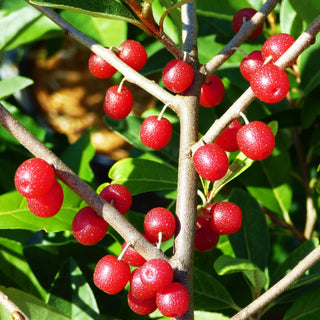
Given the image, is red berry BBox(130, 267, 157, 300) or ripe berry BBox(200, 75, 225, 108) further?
ripe berry BBox(200, 75, 225, 108)

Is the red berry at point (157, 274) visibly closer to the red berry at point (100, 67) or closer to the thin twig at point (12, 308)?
the thin twig at point (12, 308)

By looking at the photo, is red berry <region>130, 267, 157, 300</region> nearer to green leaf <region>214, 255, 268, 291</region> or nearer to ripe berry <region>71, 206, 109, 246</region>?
ripe berry <region>71, 206, 109, 246</region>

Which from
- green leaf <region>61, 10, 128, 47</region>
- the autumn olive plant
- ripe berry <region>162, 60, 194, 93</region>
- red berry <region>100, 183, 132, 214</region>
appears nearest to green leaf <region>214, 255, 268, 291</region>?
the autumn olive plant

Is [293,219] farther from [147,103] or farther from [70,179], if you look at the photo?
[147,103]

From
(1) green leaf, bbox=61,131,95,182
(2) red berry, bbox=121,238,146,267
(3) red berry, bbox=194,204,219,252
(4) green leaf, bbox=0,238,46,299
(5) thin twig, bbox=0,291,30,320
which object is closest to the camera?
(5) thin twig, bbox=0,291,30,320

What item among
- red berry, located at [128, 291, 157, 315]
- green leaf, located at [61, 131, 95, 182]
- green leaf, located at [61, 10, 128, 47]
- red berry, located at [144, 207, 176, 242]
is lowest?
green leaf, located at [61, 131, 95, 182]

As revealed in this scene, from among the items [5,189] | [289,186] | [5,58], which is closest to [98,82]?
[5,58]

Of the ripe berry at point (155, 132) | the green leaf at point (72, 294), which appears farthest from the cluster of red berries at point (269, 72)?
the green leaf at point (72, 294)
